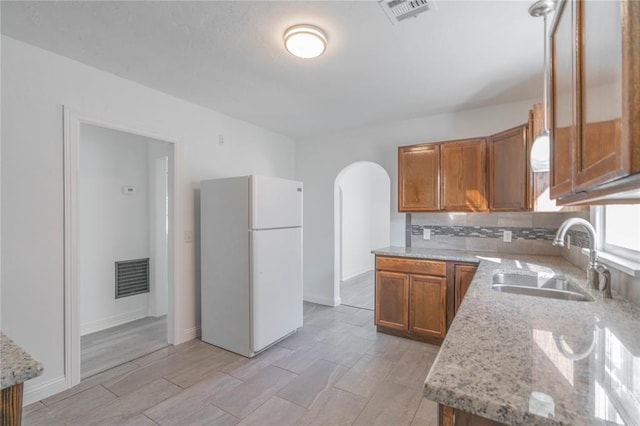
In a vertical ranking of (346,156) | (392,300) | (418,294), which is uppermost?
(346,156)

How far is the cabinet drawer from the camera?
2.95 meters

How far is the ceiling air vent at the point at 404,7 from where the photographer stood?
1.67 meters

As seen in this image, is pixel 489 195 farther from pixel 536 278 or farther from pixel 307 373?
pixel 307 373

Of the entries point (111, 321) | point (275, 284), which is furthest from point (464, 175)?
point (111, 321)

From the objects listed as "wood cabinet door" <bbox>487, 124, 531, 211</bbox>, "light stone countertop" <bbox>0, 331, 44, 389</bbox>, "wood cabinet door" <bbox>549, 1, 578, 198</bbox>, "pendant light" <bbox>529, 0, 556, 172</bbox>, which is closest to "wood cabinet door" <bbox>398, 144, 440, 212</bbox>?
"wood cabinet door" <bbox>487, 124, 531, 211</bbox>

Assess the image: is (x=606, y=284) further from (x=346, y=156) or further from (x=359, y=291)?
(x=359, y=291)

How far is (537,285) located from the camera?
A: 6.93 feet

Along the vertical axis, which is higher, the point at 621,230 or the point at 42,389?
the point at 621,230

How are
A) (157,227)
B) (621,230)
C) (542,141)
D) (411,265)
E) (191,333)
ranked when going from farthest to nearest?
(157,227) < (191,333) < (411,265) < (621,230) < (542,141)

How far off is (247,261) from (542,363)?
2350 millimetres

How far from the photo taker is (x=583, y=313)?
128 cm

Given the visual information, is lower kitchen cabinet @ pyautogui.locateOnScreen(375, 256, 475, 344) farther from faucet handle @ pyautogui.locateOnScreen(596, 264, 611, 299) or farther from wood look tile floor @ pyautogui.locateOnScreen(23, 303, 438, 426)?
faucet handle @ pyautogui.locateOnScreen(596, 264, 611, 299)

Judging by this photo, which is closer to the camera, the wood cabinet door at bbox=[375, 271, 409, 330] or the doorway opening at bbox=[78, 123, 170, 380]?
the wood cabinet door at bbox=[375, 271, 409, 330]

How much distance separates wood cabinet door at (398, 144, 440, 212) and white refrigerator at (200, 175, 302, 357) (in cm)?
124
